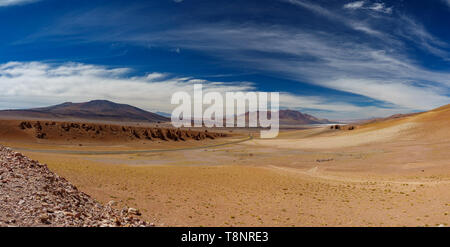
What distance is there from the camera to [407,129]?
176ft

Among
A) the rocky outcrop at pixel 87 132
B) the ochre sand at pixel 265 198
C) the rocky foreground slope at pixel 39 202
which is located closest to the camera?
the rocky foreground slope at pixel 39 202

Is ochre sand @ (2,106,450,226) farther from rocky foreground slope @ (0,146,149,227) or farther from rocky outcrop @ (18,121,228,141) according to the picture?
rocky outcrop @ (18,121,228,141)

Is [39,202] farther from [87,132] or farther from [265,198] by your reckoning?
[87,132]

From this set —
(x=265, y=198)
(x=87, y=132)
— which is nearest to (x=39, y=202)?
(x=265, y=198)

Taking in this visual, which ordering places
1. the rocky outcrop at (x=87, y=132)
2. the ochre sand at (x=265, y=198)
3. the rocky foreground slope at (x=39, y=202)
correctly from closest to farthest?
1. the rocky foreground slope at (x=39, y=202)
2. the ochre sand at (x=265, y=198)
3. the rocky outcrop at (x=87, y=132)

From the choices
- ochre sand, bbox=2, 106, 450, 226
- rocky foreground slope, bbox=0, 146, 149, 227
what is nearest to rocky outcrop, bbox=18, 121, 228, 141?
ochre sand, bbox=2, 106, 450, 226

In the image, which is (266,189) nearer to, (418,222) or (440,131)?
(418,222)

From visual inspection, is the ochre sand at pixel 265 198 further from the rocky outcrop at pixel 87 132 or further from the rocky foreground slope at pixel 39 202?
the rocky outcrop at pixel 87 132

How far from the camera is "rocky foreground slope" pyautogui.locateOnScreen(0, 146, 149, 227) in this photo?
6.22 meters

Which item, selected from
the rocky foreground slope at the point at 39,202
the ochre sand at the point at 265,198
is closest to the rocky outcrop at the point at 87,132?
the ochre sand at the point at 265,198

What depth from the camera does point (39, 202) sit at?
23.8 feet

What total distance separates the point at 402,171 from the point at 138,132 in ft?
221

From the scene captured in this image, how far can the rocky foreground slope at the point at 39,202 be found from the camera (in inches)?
245

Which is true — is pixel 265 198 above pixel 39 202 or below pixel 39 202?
below
